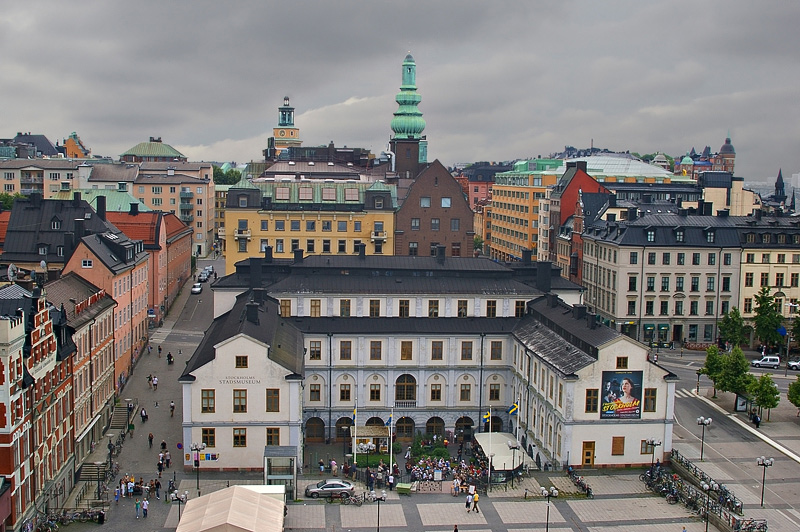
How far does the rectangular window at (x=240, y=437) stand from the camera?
216 ft

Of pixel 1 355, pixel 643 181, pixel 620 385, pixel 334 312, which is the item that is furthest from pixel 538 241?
pixel 1 355

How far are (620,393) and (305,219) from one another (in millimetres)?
57042

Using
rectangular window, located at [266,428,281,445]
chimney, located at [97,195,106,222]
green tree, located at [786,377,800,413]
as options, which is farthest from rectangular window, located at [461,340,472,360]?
chimney, located at [97,195,106,222]

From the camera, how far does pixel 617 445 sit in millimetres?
65625

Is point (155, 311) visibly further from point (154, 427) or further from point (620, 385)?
point (620, 385)

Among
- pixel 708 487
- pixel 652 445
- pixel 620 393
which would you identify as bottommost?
pixel 708 487

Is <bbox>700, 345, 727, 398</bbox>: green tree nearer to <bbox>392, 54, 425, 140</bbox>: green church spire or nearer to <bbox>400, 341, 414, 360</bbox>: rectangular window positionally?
<bbox>400, 341, 414, 360</bbox>: rectangular window

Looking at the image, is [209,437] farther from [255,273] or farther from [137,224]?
[137,224]

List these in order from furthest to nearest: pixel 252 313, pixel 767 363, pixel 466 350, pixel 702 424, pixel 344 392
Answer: pixel 767 363
pixel 466 350
pixel 344 392
pixel 252 313
pixel 702 424

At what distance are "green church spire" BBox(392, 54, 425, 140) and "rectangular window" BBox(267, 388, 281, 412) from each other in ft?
301

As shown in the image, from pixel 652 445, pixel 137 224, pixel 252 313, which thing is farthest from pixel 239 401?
pixel 137 224

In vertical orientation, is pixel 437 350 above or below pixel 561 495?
above

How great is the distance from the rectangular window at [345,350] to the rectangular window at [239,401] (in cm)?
1364

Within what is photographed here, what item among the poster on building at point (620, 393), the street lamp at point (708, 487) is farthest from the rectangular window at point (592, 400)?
the street lamp at point (708, 487)
